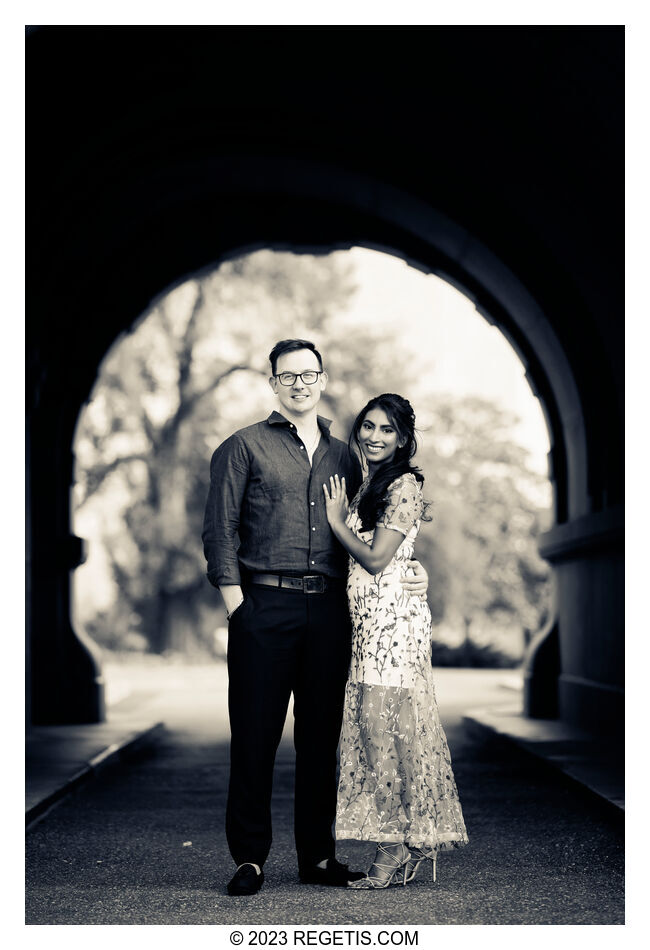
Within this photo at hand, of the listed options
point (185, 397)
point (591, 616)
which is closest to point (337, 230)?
point (591, 616)

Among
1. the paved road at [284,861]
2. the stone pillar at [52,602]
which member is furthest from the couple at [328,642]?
the stone pillar at [52,602]

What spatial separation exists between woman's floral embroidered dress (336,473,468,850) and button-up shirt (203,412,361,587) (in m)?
0.22

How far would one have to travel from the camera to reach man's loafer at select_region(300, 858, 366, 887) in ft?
16.9

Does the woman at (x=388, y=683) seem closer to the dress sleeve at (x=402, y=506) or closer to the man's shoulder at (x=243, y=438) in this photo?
the dress sleeve at (x=402, y=506)

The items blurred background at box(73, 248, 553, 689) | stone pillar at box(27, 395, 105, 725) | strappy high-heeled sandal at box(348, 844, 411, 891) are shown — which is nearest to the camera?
strappy high-heeled sandal at box(348, 844, 411, 891)

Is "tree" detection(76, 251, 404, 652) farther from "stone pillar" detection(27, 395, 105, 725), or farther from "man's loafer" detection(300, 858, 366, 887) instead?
"man's loafer" detection(300, 858, 366, 887)

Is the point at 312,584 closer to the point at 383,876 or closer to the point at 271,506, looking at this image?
the point at 271,506

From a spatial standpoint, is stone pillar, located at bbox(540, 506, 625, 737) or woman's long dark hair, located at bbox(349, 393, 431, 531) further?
stone pillar, located at bbox(540, 506, 625, 737)

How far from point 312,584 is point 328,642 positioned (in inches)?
A: 9.5

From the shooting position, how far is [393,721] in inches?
199

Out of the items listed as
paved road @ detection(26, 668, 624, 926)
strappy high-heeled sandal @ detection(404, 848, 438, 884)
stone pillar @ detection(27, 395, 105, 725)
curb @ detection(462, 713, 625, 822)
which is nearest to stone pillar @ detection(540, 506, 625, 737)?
curb @ detection(462, 713, 625, 822)

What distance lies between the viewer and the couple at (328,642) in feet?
16.4

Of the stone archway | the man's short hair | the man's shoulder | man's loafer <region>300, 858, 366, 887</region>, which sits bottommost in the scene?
man's loafer <region>300, 858, 366, 887</region>
